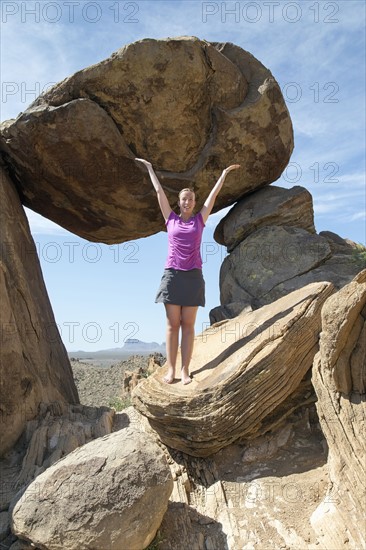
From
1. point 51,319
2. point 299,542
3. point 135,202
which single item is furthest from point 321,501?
point 135,202

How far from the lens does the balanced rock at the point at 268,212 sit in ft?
35.2

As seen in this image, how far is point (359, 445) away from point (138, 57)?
23.4 ft

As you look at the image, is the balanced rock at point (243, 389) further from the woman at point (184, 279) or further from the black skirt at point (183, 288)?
the black skirt at point (183, 288)

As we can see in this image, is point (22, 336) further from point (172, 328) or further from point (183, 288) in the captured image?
point (183, 288)

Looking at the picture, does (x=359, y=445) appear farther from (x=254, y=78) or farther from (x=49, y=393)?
(x=254, y=78)

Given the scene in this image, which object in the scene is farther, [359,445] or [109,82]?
[109,82]

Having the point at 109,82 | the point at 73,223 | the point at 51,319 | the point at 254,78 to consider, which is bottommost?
the point at 51,319

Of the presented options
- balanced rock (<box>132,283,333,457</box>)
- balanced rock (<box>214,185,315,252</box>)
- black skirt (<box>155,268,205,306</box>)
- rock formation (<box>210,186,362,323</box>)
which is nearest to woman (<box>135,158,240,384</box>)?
black skirt (<box>155,268,205,306</box>)

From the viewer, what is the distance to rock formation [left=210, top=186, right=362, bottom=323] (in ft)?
32.3

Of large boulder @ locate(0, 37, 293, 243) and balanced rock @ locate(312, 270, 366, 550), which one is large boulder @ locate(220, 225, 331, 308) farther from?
balanced rock @ locate(312, 270, 366, 550)

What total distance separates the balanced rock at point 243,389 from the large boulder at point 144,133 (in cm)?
434

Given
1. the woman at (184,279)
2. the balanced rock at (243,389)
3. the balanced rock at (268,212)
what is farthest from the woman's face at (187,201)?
the balanced rock at (268,212)

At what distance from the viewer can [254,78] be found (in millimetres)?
10266

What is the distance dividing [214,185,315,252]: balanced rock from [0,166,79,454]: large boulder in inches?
162
